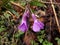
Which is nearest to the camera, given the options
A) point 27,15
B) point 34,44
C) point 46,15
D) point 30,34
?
point 27,15

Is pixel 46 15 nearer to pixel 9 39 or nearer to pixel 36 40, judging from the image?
Result: pixel 36 40

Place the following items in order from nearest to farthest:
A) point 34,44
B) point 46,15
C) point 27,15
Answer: point 27,15 → point 34,44 → point 46,15

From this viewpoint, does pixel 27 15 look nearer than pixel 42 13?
Yes

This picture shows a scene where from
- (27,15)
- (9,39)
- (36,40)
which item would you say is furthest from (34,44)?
(27,15)

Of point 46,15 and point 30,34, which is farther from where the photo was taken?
point 46,15

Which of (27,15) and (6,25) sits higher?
(27,15)

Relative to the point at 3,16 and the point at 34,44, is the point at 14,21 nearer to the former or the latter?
the point at 3,16

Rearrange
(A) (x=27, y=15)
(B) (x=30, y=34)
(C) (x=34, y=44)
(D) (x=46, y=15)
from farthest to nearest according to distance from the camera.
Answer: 1. (D) (x=46, y=15)
2. (B) (x=30, y=34)
3. (C) (x=34, y=44)
4. (A) (x=27, y=15)

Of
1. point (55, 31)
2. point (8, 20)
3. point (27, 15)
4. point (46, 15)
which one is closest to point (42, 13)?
point (46, 15)

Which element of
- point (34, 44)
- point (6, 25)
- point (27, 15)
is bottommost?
point (34, 44)
